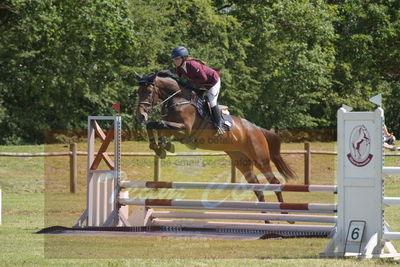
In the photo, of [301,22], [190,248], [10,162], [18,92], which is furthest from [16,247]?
[301,22]

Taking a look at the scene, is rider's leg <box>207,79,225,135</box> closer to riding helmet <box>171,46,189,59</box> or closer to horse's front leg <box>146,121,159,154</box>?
riding helmet <box>171,46,189,59</box>

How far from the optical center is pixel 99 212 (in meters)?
8.34

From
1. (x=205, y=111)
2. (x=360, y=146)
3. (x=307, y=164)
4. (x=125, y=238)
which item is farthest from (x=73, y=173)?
(x=360, y=146)

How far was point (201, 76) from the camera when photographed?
867 centimetres

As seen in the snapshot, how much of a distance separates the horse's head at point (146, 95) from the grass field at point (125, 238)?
1.42 meters

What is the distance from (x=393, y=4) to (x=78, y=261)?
74.8 feet

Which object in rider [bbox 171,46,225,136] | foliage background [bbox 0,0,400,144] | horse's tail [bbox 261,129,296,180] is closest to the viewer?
rider [bbox 171,46,225,136]

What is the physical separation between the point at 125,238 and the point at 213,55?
1799 cm

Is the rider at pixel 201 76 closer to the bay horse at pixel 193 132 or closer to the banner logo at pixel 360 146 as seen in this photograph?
the bay horse at pixel 193 132

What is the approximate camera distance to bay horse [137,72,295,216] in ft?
27.5

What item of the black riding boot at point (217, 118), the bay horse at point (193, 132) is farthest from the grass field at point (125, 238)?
the black riding boot at point (217, 118)

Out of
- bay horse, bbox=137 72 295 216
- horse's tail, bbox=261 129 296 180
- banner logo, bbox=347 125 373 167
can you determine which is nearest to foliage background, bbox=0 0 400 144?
horse's tail, bbox=261 129 296 180

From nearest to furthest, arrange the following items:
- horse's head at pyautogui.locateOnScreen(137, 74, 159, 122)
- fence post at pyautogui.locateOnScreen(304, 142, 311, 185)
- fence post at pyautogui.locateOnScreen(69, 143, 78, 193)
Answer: horse's head at pyautogui.locateOnScreen(137, 74, 159, 122) < fence post at pyautogui.locateOnScreen(69, 143, 78, 193) < fence post at pyautogui.locateOnScreen(304, 142, 311, 185)

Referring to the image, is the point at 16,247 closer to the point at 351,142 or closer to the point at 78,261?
the point at 78,261
